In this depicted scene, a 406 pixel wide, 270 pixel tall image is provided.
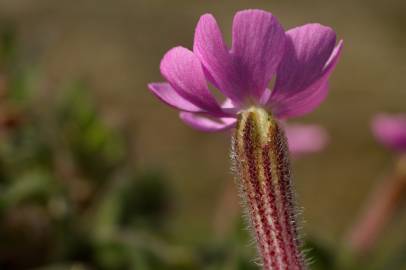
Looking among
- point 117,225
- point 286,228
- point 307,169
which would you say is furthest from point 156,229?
point 307,169

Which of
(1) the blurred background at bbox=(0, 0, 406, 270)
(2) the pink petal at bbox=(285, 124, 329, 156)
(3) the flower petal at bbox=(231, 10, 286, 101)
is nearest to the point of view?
(3) the flower petal at bbox=(231, 10, 286, 101)

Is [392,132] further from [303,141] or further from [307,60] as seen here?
[307,60]

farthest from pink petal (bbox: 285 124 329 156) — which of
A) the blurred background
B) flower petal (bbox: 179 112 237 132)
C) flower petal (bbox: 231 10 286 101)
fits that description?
flower petal (bbox: 231 10 286 101)

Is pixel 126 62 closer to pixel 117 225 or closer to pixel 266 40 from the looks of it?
pixel 117 225

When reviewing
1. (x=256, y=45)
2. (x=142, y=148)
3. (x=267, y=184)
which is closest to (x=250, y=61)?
(x=256, y=45)

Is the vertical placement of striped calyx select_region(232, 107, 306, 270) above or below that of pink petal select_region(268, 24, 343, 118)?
below

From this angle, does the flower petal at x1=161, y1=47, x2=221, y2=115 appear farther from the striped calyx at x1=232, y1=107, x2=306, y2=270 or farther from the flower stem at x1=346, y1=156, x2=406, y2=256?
the flower stem at x1=346, y1=156, x2=406, y2=256
